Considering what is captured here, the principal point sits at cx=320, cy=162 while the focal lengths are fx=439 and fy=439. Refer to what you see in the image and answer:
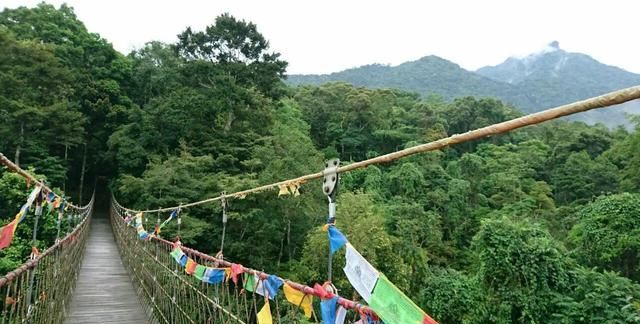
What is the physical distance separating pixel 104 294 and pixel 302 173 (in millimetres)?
6681

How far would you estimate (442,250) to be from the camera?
620 inches

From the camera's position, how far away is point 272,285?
1802mm

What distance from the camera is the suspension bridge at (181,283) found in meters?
1.11

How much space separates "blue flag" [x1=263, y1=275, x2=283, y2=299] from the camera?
1.76 metres

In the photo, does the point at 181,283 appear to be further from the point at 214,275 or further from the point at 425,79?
the point at 425,79

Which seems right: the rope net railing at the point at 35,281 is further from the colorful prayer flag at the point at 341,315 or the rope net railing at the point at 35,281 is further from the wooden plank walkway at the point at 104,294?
the colorful prayer flag at the point at 341,315

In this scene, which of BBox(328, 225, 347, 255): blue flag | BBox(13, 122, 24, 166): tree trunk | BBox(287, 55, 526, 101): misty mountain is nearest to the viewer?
BBox(328, 225, 347, 255): blue flag

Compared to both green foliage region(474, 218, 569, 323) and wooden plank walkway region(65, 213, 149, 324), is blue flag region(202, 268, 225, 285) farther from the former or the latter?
green foliage region(474, 218, 569, 323)

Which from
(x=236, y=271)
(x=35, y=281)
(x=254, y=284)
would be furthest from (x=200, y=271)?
(x=35, y=281)

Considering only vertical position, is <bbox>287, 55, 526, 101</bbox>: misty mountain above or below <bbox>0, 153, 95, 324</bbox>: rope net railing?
above

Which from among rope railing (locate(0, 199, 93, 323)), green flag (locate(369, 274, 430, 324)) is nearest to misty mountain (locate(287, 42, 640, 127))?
rope railing (locate(0, 199, 93, 323))

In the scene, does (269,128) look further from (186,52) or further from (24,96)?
(24,96)

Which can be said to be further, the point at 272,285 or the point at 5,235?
the point at 5,235

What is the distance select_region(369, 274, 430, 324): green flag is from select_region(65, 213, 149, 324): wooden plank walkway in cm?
445
